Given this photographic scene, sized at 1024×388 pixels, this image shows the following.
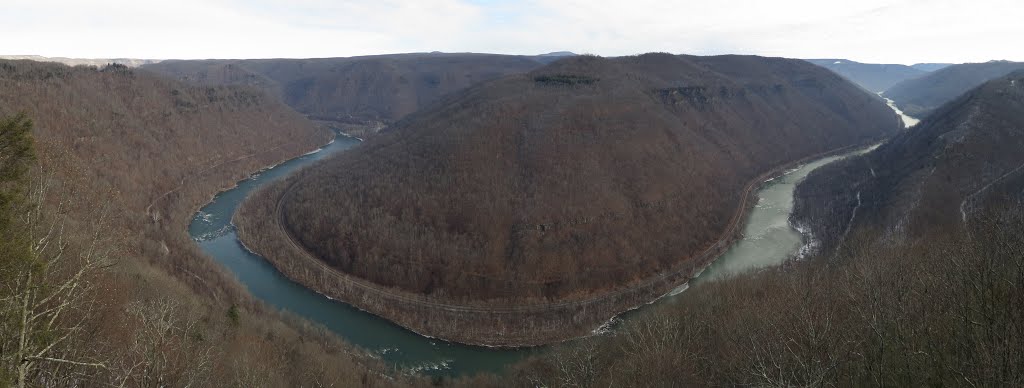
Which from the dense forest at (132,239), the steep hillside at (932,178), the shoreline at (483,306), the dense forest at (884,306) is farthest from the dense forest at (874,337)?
the steep hillside at (932,178)

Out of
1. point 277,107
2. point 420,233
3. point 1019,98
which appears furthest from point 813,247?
point 277,107

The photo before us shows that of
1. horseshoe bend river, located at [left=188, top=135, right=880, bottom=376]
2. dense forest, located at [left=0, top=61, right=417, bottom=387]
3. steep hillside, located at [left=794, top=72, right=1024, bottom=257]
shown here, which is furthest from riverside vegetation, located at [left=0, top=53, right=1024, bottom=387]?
horseshoe bend river, located at [left=188, top=135, right=880, bottom=376]

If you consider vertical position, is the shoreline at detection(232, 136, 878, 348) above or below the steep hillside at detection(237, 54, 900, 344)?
below

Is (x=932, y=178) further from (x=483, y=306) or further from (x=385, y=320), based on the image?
(x=385, y=320)

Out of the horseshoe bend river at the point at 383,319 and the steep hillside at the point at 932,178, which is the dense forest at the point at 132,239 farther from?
the steep hillside at the point at 932,178

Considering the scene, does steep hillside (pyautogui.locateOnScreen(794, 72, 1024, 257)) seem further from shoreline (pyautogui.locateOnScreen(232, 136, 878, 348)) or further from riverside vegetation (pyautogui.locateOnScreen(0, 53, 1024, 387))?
shoreline (pyautogui.locateOnScreen(232, 136, 878, 348))

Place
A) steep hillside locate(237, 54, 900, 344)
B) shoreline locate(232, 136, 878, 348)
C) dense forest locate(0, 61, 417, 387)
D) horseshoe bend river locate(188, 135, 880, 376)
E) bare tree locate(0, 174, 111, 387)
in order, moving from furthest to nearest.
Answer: steep hillside locate(237, 54, 900, 344) < shoreline locate(232, 136, 878, 348) < horseshoe bend river locate(188, 135, 880, 376) < dense forest locate(0, 61, 417, 387) < bare tree locate(0, 174, 111, 387)
